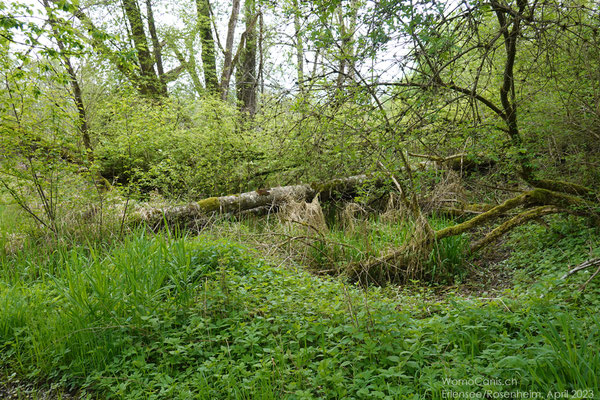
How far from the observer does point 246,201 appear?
7.33 meters

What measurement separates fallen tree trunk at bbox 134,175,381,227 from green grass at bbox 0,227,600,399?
240 centimetres

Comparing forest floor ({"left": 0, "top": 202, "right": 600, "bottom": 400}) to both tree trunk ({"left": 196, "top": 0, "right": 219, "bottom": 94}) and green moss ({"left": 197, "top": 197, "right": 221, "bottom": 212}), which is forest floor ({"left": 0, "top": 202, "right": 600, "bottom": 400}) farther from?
tree trunk ({"left": 196, "top": 0, "right": 219, "bottom": 94})

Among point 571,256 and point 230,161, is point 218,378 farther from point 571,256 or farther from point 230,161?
point 230,161

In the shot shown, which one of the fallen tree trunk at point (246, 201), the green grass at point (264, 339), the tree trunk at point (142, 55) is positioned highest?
the tree trunk at point (142, 55)

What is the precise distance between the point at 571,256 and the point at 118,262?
5.04 meters

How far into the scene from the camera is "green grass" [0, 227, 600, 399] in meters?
2.22

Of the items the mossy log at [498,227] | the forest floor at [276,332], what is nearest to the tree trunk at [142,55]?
the forest floor at [276,332]

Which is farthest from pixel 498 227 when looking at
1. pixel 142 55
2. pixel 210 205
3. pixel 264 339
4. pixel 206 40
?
pixel 206 40

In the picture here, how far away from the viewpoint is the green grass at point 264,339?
222 cm

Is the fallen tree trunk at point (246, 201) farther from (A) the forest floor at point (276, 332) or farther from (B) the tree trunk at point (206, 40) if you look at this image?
(B) the tree trunk at point (206, 40)

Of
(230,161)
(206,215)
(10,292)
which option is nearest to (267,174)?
(230,161)

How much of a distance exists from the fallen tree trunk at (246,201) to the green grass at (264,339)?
2395 millimetres

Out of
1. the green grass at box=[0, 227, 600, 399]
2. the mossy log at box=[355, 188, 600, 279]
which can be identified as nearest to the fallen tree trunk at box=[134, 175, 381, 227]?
the mossy log at box=[355, 188, 600, 279]

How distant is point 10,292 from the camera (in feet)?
13.4
